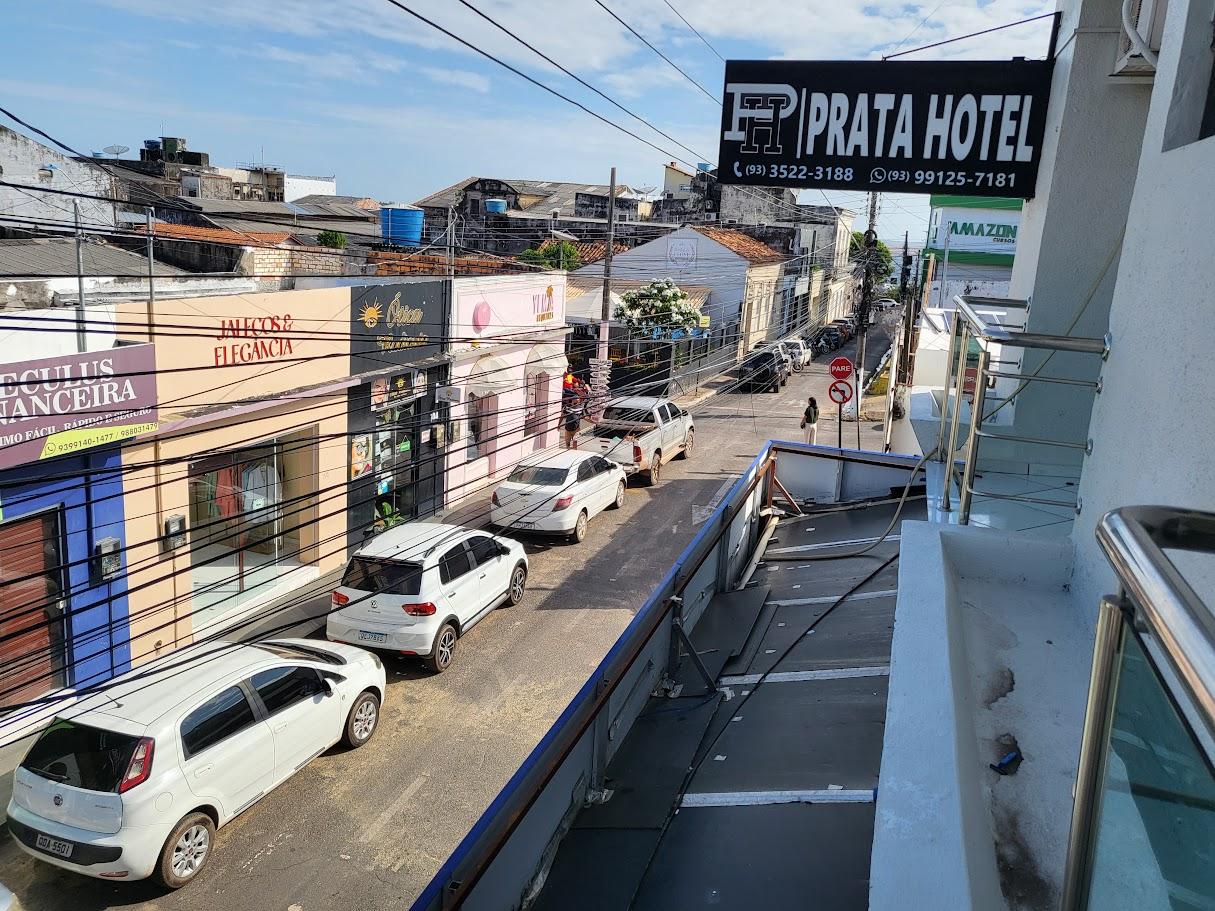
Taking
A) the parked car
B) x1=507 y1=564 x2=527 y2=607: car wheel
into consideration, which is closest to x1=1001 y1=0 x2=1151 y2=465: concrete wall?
x1=507 y1=564 x2=527 y2=607: car wheel

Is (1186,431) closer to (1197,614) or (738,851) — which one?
(1197,614)

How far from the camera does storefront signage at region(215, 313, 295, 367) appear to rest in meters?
11.3

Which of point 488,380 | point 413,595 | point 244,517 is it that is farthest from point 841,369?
point 244,517

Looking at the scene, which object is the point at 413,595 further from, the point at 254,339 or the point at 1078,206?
the point at 1078,206

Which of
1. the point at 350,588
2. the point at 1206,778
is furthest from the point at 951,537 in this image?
the point at 350,588

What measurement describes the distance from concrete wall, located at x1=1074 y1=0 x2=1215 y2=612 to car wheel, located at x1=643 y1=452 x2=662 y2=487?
16.0 m

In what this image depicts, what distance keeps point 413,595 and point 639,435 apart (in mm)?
9421

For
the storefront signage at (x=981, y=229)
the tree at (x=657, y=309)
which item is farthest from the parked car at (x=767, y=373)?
the storefront signage at (x=981, y=229)

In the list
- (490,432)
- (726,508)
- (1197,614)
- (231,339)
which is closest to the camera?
(1197,614)

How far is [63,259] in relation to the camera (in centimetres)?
1231

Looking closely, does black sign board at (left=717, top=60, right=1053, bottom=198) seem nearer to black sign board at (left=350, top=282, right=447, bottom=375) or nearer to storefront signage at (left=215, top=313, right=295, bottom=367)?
storefront signage at (left=215, top=313, right=295, bottom=367)

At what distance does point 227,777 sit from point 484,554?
5064mm

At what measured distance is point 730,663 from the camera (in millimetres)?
5578

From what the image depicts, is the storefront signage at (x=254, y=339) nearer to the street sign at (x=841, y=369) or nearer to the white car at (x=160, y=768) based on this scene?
the white car at (x=160, y=768)
